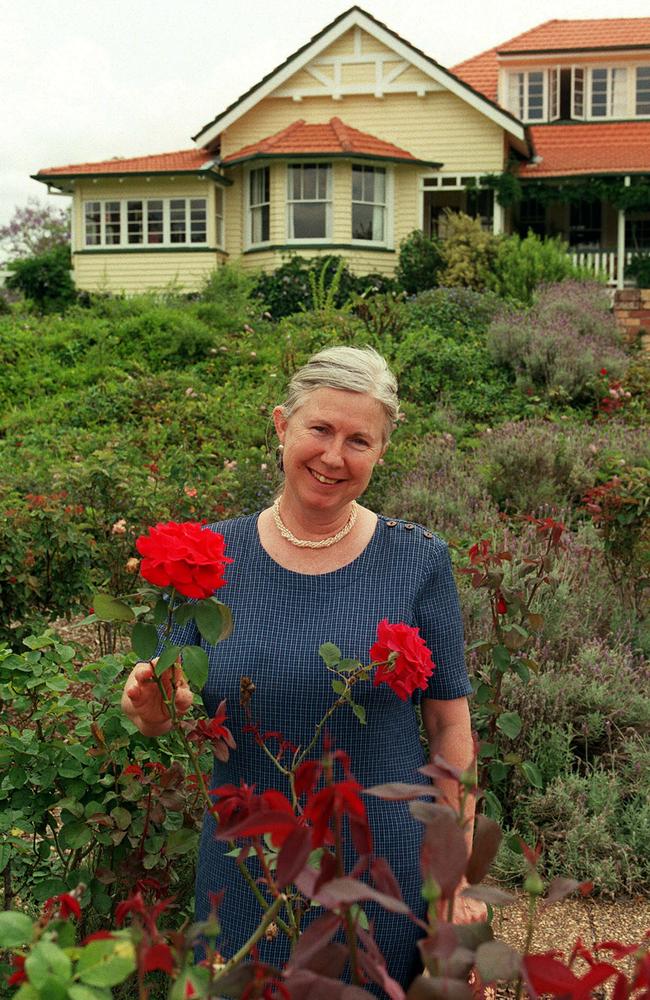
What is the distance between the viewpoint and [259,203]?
2142 cm

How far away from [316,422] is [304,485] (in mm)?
142

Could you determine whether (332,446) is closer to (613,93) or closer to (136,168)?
(136,168)

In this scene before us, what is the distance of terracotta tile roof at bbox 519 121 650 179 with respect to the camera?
→ 2161 cm

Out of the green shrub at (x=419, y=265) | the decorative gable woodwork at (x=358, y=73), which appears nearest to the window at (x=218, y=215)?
the decorative gable woodwork at (x=358, y=73)

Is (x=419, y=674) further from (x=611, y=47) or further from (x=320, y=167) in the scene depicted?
(x=611, y=47)

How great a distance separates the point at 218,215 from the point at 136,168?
192 centimetres

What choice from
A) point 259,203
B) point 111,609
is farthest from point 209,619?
point 259,203

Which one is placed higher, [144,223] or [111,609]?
[144,223]

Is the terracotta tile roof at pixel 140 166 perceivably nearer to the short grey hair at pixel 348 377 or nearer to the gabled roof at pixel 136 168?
the gabled roof at pixel 136 168

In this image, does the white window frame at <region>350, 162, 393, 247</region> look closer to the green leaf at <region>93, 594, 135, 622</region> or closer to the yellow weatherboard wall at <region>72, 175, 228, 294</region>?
the yellow weatherboard wall at <region>72, 175, 228, 294</region>

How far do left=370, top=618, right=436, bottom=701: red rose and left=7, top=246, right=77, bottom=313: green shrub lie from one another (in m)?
20.4

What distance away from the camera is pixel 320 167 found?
2091 centimetres

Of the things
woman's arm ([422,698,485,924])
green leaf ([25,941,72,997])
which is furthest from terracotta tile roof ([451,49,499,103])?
green leaf ([25,941,72,997])

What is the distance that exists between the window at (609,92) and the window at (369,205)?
20.7ft
